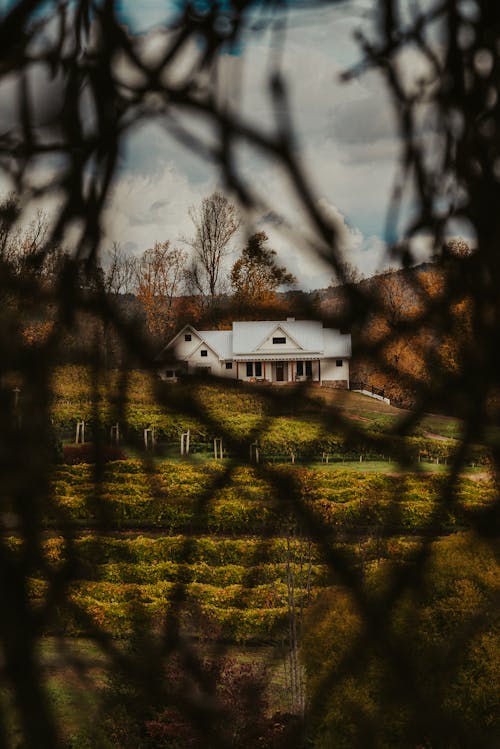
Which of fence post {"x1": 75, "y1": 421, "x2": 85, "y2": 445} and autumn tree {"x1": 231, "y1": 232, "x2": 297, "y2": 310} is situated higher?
autumn tree {"x1": 231, "y1": 232, "x2": 297, "y2": 310}

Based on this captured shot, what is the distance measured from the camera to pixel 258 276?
0.24 meters

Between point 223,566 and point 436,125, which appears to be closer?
point 436,125

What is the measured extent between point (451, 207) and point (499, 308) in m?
0.05

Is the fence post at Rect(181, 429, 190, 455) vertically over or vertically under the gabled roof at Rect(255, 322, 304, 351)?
Result: under

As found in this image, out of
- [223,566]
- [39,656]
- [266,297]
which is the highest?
[266,297]

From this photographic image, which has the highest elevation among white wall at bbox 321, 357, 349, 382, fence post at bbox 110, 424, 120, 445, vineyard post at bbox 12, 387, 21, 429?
white wall at bbox 321, 357, 349, 382

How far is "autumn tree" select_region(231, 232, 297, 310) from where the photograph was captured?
0.74 feet

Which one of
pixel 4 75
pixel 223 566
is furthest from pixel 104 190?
pixel 223 566

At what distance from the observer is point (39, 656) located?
19 centimetres

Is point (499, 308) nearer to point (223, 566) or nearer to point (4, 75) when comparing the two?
point (4, 75)

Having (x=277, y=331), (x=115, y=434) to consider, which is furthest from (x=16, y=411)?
(x=277, y=331)

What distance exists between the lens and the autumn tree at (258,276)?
8.8 inches

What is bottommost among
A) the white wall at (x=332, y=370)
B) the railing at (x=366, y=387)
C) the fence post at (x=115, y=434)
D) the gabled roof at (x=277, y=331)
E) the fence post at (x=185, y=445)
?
the fence post at (x=185, y=445)

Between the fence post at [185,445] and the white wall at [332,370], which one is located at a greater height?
the white wall at [332,370]
